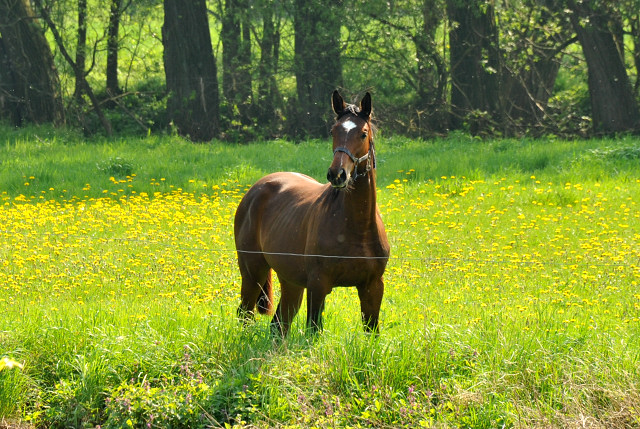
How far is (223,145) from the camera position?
20.7 m

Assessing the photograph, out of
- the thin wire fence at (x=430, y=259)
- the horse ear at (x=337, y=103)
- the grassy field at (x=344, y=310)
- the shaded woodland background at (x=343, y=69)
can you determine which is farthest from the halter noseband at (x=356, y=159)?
the shaded woodland background at (x=343, y=69)

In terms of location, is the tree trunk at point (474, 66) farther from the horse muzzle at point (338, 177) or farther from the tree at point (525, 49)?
the horse muzzle at point (338, 177)

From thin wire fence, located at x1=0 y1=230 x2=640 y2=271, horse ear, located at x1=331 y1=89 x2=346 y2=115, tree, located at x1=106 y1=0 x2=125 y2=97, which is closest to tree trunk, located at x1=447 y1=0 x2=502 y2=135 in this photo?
tree, located at x1=106 y1=0 x2=125 y2=97

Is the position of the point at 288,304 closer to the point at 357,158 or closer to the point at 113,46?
the point at 357,158

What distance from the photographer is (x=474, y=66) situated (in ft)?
72.3

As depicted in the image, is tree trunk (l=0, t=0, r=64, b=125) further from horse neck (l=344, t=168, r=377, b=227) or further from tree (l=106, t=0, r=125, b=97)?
horse neck (l=344, t=168, r=377, b=227)

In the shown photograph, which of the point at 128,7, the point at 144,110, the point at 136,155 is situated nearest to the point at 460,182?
the point at 136,155

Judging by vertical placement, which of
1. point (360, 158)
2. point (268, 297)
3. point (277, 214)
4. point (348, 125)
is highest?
point (348, 125)

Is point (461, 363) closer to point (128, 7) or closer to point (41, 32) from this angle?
point (41, 32)

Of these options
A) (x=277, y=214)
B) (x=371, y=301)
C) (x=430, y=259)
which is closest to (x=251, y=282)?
(x=277, y=214)

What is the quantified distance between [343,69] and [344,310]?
1647cm

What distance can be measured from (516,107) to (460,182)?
7.44 m

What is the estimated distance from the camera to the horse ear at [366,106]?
6.17 meters

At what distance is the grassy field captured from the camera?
18.9ft
